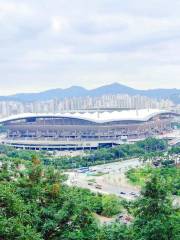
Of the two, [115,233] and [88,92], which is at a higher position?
[88,92]

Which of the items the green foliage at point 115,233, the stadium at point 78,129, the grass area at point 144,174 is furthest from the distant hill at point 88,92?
the green foliage at point 115,233

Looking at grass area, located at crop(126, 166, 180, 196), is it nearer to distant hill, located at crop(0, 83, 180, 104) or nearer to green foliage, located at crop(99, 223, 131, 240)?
green foliage, located at crop(99, 223, 131, 240)

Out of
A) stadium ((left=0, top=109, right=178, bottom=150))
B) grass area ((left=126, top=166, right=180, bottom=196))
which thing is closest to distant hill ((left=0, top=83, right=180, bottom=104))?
stadium ((left=0, top=109, right=178, bottom=150))

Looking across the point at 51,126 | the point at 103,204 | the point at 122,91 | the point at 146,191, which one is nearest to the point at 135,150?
the point at 51,126

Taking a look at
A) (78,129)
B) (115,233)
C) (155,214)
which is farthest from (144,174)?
(78,129)

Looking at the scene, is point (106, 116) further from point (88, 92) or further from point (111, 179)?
point (88, 92)

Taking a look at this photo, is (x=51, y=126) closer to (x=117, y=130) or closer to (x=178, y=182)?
(x=117, y=130)

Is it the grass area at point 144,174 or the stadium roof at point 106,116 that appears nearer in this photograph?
the grass area at point 144,174

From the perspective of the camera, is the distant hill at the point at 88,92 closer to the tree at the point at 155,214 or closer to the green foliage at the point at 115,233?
the tree at the point at 155,214
